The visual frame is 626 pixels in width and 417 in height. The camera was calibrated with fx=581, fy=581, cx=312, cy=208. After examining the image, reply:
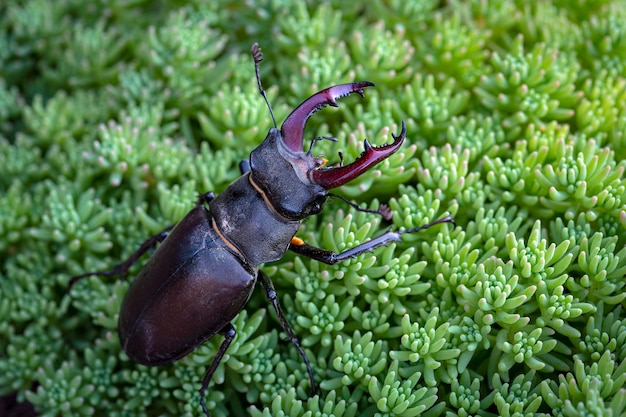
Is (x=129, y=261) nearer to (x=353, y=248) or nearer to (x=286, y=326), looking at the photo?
(x=286, y=326)

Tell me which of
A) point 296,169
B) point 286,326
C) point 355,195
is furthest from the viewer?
point 355,195

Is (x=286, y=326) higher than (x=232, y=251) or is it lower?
lower

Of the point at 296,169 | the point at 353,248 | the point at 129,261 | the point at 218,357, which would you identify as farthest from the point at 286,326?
the point at 129,261

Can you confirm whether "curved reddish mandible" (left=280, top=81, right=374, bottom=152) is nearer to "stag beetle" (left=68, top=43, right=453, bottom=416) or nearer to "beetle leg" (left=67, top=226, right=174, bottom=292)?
"stag beetle" (left=68, top=43, right=453, bottom=416)

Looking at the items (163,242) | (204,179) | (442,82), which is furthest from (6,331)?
(442,82)

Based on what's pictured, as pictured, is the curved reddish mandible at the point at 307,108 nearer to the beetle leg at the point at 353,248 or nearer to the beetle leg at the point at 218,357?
the beetle leg at the point at 353,248

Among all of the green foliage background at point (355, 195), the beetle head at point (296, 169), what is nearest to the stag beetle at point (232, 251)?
the beetle head at point (296, 169)

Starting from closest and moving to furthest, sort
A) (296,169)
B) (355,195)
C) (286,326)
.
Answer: (296,169) < (286,326) < (355,195)

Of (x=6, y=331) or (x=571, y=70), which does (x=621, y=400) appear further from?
(x=6, y=331)
